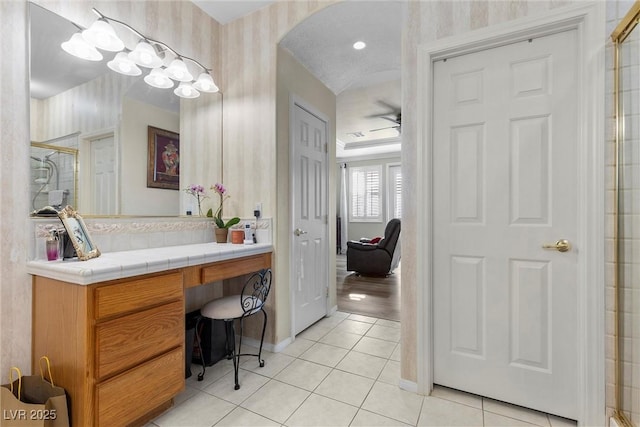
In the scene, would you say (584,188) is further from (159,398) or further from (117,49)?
(117,49)

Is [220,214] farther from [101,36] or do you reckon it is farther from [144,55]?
[101,36]

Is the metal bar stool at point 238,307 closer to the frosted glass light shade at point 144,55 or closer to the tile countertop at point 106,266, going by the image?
the tile countertop at point 106,266

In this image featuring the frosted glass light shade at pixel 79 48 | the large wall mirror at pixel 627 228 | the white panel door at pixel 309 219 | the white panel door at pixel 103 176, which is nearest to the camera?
the large wall mirror at pixel 627 228

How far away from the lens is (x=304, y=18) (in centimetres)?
228

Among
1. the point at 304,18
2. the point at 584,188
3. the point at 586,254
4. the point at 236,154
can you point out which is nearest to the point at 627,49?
the point at 584,188

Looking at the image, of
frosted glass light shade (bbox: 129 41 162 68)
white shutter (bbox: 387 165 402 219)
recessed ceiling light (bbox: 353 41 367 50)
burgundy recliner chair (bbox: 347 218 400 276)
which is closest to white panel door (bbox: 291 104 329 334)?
recessed ceiling light (bbox: 353 41 367 50)

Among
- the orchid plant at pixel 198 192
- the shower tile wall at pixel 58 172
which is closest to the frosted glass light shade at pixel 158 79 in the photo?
the shower tile wall at pixel 58 172

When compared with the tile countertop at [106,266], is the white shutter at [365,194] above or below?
above

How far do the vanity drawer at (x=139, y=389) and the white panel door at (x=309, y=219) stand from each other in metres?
1.18

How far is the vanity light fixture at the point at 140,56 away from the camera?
66.6 inches

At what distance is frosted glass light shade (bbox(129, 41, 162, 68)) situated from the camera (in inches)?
75.9

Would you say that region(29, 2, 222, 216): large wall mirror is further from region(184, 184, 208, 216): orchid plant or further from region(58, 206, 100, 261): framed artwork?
region(58, 206, 100, 261): framed artwork

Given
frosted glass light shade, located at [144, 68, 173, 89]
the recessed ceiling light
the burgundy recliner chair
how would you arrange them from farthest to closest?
the burgundy recliner chair → the recessed ceiling light → frosted glass light shade, located at [144, 68, 173, 89]

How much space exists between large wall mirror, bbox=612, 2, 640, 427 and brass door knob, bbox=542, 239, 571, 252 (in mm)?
184
